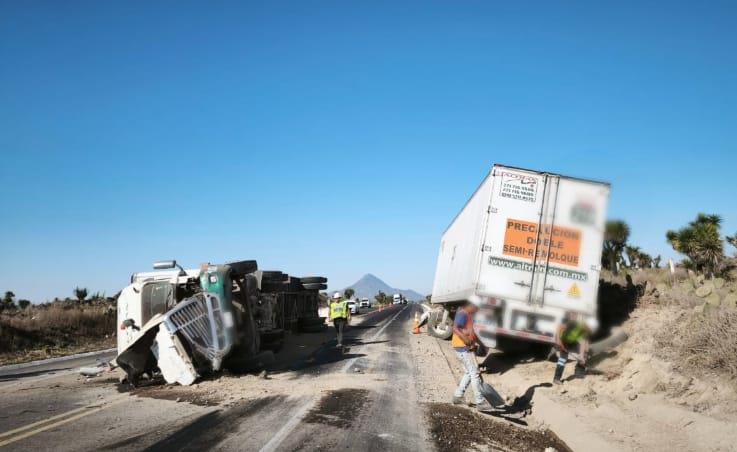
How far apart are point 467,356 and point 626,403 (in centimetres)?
237

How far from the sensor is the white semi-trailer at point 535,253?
38.7ft

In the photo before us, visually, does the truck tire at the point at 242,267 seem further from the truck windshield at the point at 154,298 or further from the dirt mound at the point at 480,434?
the dirt mound at the point at 480,434

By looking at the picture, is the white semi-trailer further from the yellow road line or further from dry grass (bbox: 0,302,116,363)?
dry grass (bbox: 0,302,116,363)

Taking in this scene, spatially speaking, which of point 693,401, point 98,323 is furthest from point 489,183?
point 98,323

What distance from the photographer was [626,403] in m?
7.98

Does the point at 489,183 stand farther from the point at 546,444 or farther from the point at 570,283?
the point at 546,444

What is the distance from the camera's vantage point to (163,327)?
10602 millimetres

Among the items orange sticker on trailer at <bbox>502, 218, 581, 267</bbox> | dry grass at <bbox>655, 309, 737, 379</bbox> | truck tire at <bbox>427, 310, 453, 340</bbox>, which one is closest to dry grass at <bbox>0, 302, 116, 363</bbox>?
truck tire at <bbox>427, 310, 453, 340</bbox>

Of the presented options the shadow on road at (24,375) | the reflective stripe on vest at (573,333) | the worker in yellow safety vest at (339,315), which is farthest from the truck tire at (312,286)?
the reflective stripe on vest at (573,333)

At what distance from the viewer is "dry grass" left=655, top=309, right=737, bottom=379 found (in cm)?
761

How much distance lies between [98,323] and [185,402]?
20159mm

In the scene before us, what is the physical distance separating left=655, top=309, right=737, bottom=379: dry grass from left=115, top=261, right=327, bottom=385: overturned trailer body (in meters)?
7.98

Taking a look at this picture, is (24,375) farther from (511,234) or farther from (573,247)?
(573,247)

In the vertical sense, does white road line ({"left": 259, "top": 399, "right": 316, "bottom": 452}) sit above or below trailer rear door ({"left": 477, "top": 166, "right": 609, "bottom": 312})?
below
